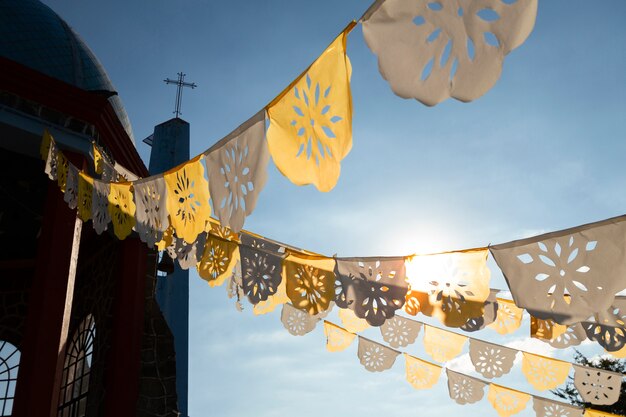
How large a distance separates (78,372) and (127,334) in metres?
1.50

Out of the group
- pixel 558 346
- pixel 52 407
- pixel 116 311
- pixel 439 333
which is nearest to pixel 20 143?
pixel 116 311

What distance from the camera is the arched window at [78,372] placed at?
289 inches

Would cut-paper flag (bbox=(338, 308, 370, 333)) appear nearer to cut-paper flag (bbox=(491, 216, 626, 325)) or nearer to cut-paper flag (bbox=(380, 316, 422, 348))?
cut-paper flag (bbox=(380, 316, 422, 348))

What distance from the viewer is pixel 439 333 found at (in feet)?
20.1

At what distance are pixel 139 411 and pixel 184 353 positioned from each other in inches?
351

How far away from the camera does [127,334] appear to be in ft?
22.6

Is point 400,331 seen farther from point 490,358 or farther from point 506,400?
point 506,400

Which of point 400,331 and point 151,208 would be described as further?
point 400,331

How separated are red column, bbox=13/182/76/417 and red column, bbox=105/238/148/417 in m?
1.29

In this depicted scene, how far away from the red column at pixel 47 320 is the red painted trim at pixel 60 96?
939 millimetres

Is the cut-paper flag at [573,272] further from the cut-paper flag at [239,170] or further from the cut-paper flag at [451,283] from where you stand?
the cut-paper flag at [239,170]

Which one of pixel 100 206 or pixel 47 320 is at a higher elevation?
pixel 100 206

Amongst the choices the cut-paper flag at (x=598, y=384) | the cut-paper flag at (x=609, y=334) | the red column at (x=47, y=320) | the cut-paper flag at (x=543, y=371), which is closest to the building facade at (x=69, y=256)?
the red column at (x=47, y=320)

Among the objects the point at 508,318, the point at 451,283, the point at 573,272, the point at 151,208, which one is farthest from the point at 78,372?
the point at 573,272
